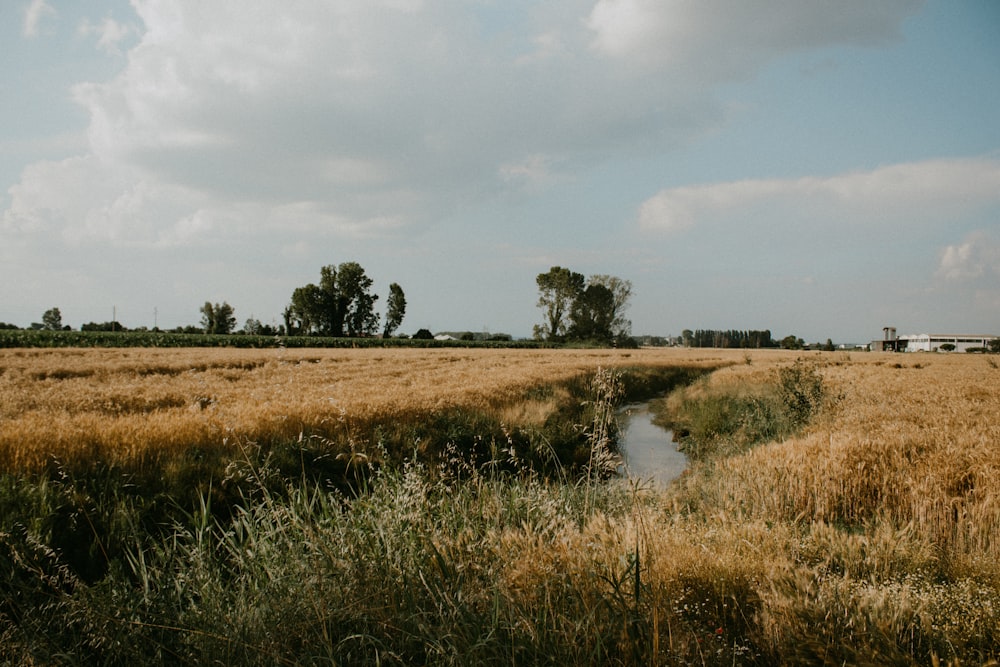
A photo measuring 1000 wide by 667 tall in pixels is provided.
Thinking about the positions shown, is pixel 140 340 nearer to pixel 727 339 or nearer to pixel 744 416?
pixel 744 416

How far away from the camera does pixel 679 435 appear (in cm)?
1409

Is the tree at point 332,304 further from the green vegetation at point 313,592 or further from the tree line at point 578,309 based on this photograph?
the green vegetation at point 313,592

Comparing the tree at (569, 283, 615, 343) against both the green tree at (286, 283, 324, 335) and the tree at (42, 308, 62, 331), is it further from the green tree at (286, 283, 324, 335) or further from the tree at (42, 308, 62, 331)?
the tree at (42, 308, 62, 331)

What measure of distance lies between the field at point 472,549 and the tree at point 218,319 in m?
94.6

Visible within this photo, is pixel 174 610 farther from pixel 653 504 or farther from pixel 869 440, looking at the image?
pixel 869 440

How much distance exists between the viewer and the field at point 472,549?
104 inches

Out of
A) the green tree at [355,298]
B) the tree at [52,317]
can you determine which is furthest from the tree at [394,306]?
the tree at [52,317]

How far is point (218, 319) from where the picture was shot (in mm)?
93812

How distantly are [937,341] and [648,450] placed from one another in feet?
424

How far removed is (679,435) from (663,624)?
39.8 feet

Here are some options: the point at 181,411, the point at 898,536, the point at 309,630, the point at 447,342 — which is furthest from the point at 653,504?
the point at 447,342

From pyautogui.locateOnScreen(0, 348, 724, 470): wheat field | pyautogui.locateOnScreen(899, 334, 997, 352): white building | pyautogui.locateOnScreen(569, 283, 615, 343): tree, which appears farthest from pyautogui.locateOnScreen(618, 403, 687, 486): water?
pyautogui.locateOnScreen(899, 334, 997, 352): white building

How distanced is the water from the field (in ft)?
2.96

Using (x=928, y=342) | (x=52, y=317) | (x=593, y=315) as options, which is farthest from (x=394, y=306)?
(x=928, y=342)
